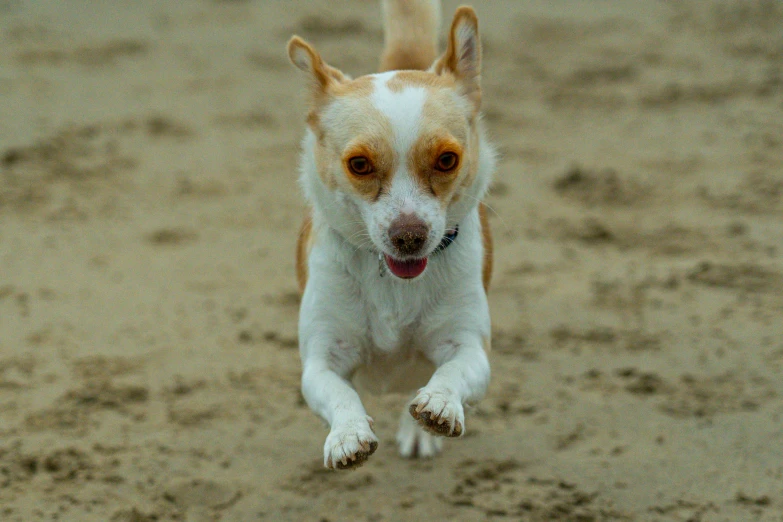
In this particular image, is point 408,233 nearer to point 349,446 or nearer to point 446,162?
point 446,162

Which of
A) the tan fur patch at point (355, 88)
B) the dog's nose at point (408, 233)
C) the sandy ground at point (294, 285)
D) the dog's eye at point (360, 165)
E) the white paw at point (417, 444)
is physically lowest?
the white paw at point (417, 444)

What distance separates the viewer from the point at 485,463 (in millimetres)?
4270

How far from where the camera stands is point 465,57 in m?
3.65

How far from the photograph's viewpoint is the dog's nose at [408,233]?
10.4 ft

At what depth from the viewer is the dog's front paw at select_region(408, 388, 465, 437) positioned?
302 cm

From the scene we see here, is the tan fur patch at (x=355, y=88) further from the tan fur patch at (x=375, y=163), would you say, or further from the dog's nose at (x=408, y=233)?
the dog's nose at (x=408, y=233)

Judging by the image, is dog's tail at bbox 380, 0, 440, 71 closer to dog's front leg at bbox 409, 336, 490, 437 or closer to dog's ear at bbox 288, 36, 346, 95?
dog's ear at bbox 288, 36, 346, 95

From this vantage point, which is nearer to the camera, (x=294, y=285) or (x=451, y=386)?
(x=451, y=386)

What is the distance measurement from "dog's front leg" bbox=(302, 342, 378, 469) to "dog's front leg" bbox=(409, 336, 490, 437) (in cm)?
18

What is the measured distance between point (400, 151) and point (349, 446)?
0.92 m

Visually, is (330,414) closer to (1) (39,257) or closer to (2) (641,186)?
(1) (39,257)

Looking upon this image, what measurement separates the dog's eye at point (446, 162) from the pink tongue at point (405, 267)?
32 centimetres

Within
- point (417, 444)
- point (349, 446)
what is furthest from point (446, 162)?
point (417, 444)

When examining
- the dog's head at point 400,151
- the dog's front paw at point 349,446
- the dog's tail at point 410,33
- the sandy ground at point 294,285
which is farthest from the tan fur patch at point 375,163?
the sandy ground at point 294,285
